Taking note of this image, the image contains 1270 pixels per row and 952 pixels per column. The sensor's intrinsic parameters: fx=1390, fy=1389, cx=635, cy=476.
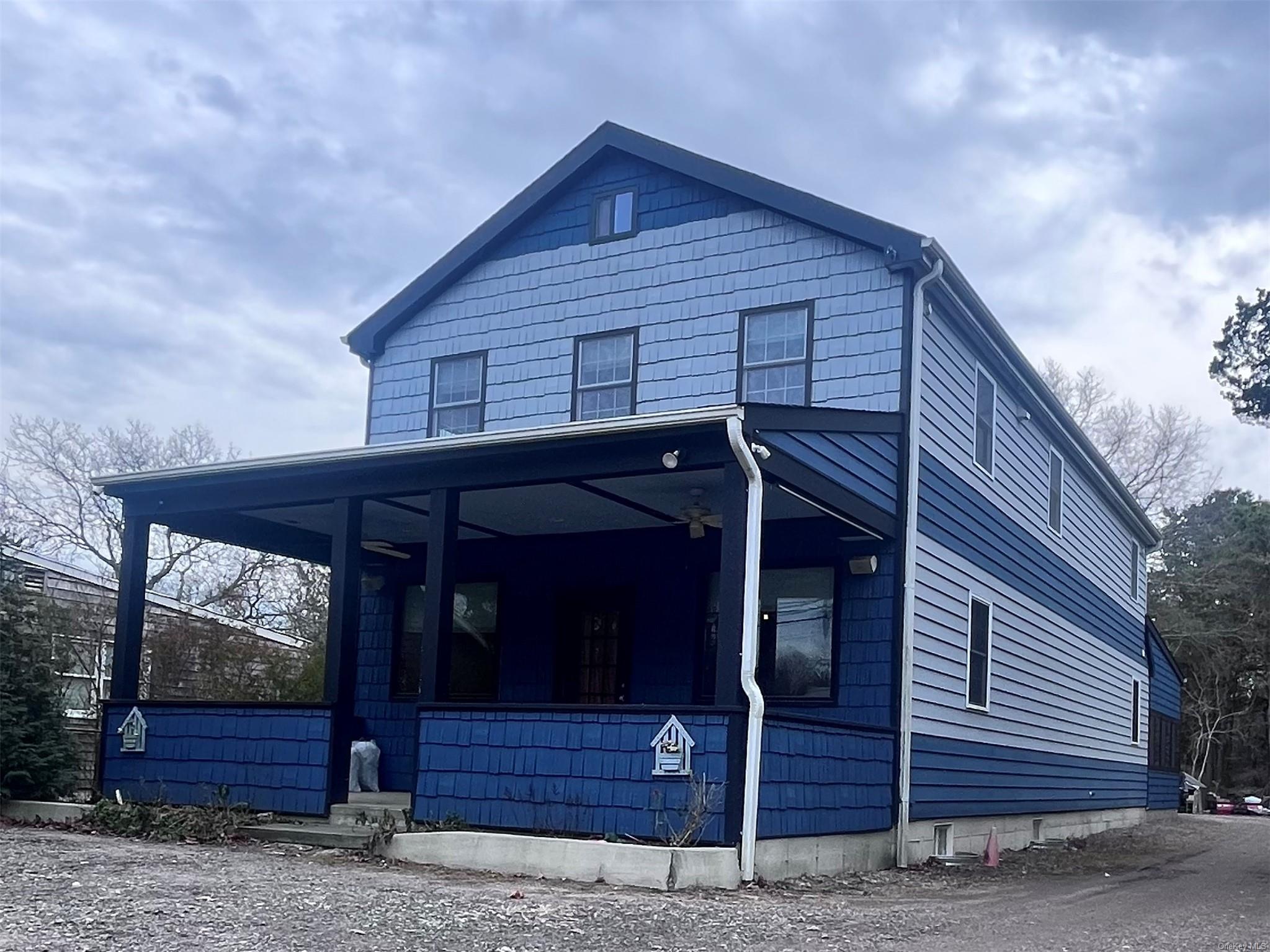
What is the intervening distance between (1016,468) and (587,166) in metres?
6.26

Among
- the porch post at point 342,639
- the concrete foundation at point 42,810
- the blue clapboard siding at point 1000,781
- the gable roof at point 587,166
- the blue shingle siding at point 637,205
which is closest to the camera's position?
the porch post at point 342,639

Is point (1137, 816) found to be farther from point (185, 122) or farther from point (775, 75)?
point (185, 122)

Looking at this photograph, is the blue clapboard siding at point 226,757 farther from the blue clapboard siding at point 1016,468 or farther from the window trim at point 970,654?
the window trim at point 970,654

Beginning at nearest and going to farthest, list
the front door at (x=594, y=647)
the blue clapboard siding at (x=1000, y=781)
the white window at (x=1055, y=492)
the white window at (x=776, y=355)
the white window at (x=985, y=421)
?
the blue clapboard siding at (x=1000, y=781), the white window at (x=776, y=355), the front door at (x=594, y=647), the white window at (x=985, y=421), the white window at (x=1055, y=492)

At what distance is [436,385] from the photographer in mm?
16375

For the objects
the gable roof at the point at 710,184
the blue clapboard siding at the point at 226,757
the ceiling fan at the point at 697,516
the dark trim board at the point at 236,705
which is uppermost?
the gable roof at the point at 710,184

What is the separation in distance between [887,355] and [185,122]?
755 centimetres

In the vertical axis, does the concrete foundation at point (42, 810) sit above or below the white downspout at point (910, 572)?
below

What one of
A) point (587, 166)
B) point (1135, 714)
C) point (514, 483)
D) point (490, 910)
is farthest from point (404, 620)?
point (1135, 714)

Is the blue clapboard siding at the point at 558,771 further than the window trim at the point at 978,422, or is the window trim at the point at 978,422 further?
the window trim at the point at 978,422

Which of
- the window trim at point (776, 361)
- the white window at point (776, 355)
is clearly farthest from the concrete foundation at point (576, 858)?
the white window at point (776, 355)

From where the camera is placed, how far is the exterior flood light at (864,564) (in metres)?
12.7

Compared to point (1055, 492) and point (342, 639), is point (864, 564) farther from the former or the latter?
point (1055, 492)

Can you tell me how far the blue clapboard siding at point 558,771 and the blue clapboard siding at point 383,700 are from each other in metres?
4.50
